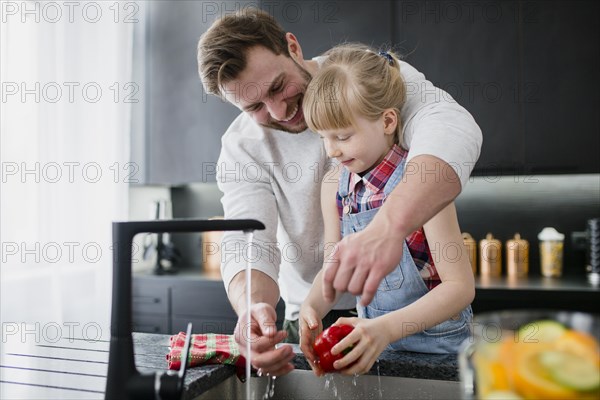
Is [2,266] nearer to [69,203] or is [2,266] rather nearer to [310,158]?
[69,203]

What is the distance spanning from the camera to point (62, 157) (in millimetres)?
2605

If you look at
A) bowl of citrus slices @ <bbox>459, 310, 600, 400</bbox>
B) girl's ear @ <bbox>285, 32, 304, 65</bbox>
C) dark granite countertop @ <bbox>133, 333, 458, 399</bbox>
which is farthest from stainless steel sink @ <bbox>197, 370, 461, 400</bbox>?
girl's ear @ <bbox>285, 32, 304, 65</bbox>

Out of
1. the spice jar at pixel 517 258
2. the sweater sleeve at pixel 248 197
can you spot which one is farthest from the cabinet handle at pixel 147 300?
the spice jar at pixel 517 258

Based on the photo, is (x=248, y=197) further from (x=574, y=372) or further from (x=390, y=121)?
(x=574, y=372)

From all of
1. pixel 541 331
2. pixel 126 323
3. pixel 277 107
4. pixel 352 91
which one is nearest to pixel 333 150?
pixel 352 91

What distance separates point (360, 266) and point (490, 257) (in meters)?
2.17

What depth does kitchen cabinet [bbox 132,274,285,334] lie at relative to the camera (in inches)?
110

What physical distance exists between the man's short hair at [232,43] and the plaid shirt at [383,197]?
0.36m

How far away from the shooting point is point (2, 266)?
7.65 feet

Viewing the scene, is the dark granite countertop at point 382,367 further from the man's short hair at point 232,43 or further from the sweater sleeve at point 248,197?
the man's short hair at point 232,43

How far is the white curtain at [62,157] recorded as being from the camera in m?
2.37

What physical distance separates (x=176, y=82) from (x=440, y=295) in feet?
7.61

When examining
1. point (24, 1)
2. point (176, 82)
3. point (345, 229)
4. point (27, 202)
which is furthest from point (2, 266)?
point (345, 229)

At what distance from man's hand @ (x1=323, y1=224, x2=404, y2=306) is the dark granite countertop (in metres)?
0.30
